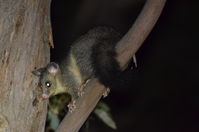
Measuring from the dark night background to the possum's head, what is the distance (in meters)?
2.35

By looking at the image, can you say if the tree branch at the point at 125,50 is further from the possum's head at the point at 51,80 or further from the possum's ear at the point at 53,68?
the possum's ear at the point at 53,68

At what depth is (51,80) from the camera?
433 cm

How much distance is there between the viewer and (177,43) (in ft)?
23.3

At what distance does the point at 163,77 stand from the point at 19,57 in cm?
424

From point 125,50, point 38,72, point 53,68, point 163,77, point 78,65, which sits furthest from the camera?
point 163,77

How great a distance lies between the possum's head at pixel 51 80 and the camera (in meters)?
3.95

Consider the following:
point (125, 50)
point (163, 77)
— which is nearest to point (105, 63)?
point (125, 50)

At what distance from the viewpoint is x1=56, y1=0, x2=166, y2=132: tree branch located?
118 inches

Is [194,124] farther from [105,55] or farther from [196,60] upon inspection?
[105,55]

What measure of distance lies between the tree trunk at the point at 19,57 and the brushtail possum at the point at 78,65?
0.32 metres

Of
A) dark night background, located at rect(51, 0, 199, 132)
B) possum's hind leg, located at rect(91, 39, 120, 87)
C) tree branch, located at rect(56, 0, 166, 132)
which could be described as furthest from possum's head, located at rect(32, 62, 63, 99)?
dark night background, located at rect(51, 0, 199, 132)

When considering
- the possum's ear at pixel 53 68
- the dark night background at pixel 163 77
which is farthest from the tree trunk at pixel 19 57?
the dark night background at pixel 163 77

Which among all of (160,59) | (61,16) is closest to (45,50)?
(61,16)

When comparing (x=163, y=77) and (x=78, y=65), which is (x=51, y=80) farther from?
(x=163, y=77)
